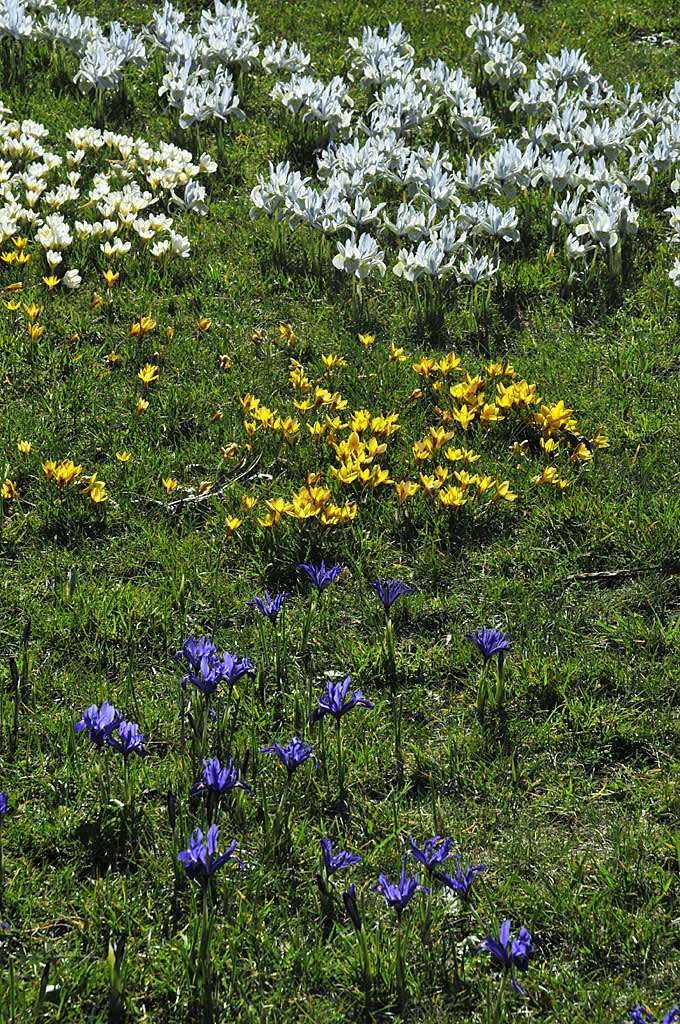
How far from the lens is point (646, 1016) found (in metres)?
2.13

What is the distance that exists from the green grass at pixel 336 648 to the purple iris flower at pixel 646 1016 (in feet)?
0.25

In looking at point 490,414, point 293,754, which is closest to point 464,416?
point 490,414

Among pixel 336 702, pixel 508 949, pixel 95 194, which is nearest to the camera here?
pixel 508 949

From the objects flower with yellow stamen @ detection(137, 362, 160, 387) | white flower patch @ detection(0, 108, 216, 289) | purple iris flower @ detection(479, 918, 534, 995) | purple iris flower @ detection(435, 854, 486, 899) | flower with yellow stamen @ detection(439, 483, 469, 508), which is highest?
white flower patch @ detection(0, 108, 216, 289)

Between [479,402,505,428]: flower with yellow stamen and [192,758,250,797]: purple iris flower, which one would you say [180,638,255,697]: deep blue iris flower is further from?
[479,402,505,428]: flower with yellow stamen

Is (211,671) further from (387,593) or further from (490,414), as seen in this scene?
(490,414)

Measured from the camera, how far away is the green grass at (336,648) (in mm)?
2340

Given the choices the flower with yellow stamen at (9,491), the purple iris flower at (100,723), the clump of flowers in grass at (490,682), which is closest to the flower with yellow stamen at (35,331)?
the flower with yellow stamen at (9,491)

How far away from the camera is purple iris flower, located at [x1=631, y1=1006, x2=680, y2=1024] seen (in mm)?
1964

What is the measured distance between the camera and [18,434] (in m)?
4.00

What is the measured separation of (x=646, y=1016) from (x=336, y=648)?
1.44 metres

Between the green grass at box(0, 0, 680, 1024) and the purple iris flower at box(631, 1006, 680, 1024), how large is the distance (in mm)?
76

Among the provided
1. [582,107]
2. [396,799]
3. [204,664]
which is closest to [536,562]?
[396,799]

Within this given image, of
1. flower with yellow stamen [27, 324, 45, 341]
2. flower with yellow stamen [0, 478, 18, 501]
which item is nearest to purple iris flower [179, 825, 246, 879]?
flower with yellow stamen [0, 478, 18, 501]
